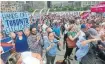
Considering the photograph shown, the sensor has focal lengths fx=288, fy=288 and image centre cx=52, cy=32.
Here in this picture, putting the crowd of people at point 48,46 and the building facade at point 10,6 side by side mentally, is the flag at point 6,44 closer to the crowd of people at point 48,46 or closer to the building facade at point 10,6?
the crowd of people at point 48,46

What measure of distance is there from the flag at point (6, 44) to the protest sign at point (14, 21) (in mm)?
195

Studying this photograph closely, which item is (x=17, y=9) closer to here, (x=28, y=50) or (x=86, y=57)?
(x=28, y=50)

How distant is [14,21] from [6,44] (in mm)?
582

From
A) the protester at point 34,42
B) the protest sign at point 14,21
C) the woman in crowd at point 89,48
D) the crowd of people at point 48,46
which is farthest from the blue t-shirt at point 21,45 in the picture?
the woman in crowd at point 89,48

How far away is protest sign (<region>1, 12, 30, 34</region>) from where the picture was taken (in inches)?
253

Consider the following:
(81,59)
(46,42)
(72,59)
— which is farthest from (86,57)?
(72,59)

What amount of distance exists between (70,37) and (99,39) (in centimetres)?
175

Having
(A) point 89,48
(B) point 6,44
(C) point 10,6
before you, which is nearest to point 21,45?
(B) point 6,44

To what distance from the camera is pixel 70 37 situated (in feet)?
26.2

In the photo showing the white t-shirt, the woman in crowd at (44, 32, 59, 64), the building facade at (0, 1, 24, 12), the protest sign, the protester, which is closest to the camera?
the white t-shirt

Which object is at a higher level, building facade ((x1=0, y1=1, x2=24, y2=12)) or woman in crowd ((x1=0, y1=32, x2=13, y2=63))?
building facade ((x1=0, y1=1, x2=24, y2=12))

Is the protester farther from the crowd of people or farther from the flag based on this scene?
the flag

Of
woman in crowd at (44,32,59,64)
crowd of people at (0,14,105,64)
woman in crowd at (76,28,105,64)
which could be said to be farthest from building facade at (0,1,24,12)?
woman in crowd at (76,28,105,64)

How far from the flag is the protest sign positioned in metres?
0.19
